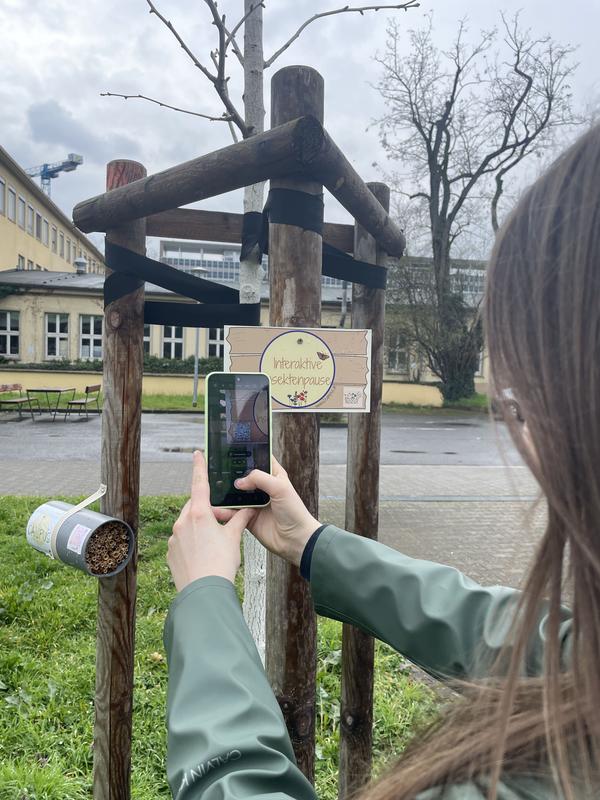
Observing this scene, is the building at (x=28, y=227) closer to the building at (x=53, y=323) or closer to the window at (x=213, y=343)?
the building at (x=53, y=323)

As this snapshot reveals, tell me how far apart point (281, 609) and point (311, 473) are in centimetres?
39

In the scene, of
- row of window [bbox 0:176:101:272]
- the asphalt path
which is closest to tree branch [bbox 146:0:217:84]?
the asphalt path

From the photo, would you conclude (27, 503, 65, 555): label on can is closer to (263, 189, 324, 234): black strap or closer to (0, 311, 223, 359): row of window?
(263, 189, 324, 234): black strap

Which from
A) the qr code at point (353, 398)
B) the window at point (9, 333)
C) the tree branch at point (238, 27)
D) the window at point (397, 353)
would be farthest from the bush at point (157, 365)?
the qr code at point (353, 398)

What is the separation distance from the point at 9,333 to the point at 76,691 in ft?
98.5

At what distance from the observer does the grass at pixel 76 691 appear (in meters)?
2.42

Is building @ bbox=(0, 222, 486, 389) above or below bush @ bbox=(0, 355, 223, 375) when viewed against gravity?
above

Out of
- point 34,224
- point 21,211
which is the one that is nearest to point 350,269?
point 21,211

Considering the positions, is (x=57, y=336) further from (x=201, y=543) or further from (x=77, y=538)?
(x=201, y=543)

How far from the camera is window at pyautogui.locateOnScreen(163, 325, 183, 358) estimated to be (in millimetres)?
31344

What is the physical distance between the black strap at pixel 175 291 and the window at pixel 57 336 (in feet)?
100

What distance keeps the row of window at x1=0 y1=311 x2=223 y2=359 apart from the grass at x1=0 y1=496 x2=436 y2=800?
25.6 meters

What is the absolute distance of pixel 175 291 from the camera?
1705 millimetres

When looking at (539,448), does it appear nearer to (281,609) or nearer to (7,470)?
(281,609)
